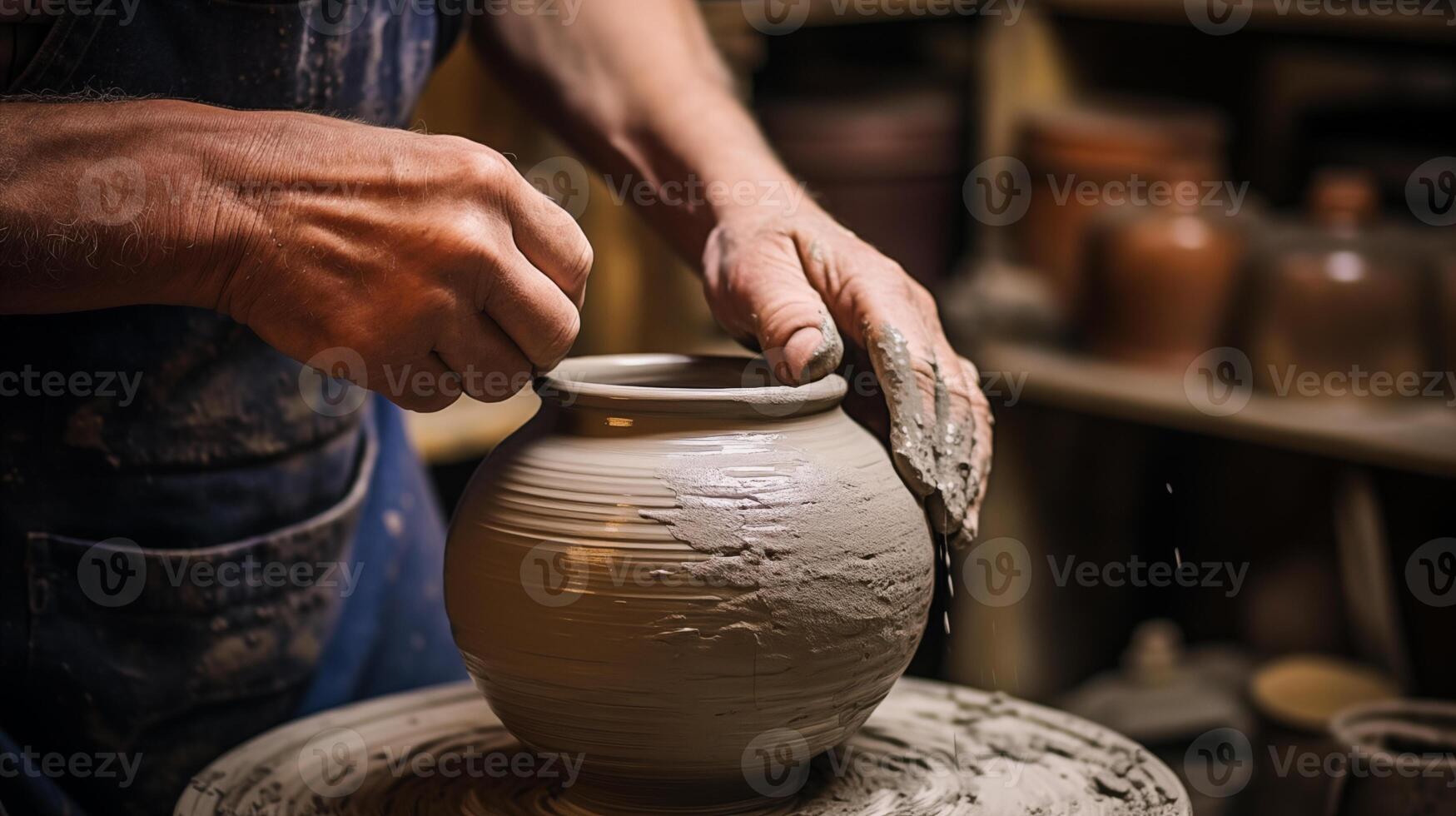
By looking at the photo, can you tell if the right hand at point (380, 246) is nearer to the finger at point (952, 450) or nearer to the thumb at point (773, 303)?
the thumb at point (773, 303)

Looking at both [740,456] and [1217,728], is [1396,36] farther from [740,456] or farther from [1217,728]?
[740,456]

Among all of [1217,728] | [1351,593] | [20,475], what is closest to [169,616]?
[20,475]

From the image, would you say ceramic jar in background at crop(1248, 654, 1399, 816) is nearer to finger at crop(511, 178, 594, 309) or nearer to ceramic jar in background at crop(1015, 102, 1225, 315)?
ceramic jar in background at crop(1015, 102, 1225, 315)

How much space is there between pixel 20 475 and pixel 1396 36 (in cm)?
204

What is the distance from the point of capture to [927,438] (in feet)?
3.65

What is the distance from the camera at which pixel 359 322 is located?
993 mm

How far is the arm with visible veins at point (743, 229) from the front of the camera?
3.67 ft

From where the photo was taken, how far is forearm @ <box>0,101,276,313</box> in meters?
0.96
